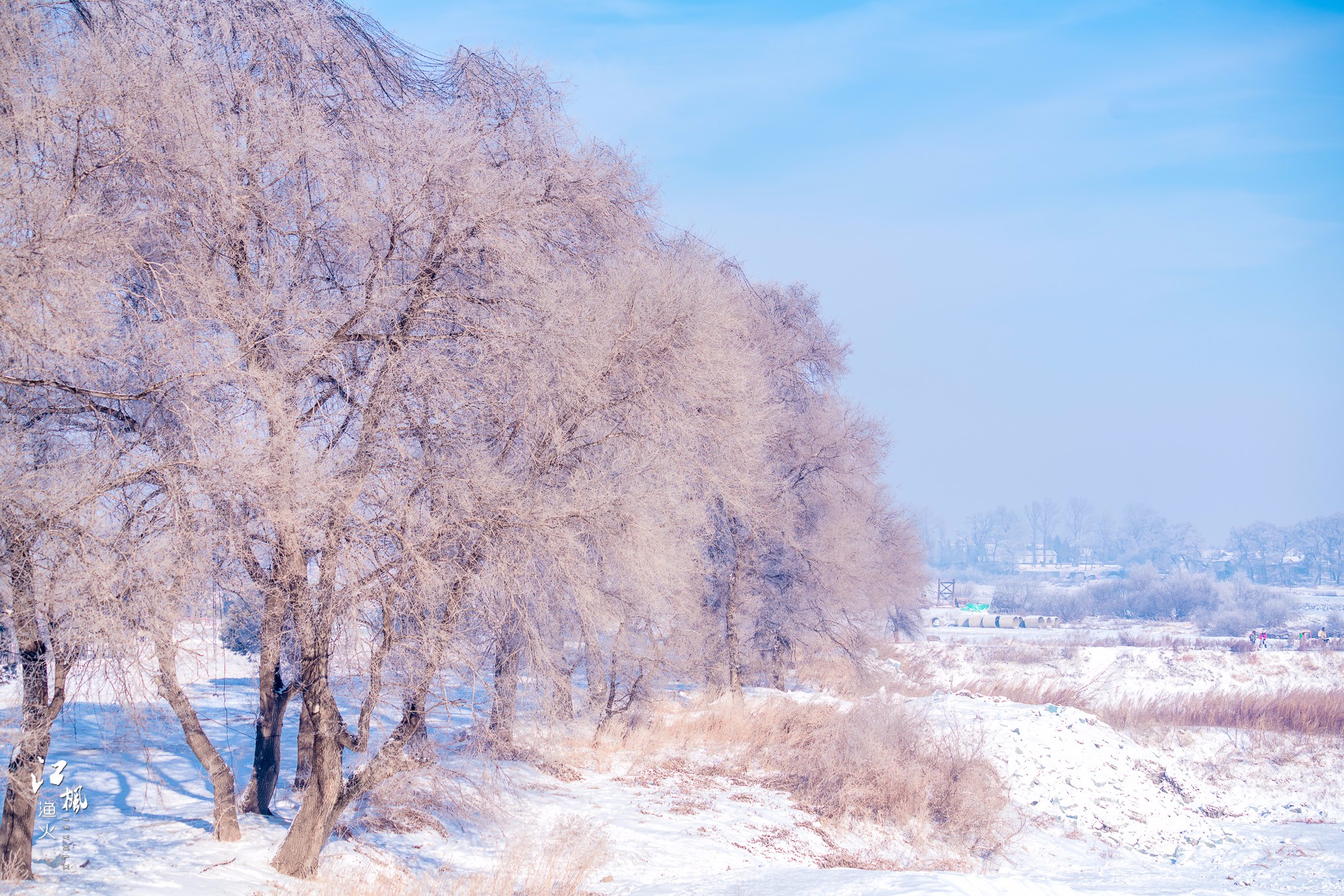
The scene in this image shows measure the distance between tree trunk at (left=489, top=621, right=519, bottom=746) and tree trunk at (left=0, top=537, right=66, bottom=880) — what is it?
11.1 feet

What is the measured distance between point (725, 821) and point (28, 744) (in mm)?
7975

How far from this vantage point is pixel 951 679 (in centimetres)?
3222

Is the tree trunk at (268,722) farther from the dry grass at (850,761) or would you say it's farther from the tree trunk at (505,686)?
the dry grass at (850,761)

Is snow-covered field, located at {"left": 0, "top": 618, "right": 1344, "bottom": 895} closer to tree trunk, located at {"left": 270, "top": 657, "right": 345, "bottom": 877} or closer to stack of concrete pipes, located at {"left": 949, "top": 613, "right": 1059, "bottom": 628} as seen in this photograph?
tree trunk, located at {"left": 270, "top": 657, "right": 345, "bottom": 877}

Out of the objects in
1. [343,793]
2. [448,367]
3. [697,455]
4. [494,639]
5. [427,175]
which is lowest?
[343,793]

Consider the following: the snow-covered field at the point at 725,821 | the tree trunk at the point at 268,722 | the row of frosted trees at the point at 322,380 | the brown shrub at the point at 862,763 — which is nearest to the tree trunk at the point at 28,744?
the row of frosted trees at the point at 322,380

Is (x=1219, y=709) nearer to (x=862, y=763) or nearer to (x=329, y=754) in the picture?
(x=862, y=763)

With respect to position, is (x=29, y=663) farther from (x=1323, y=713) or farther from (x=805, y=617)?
(x=1323, y=713)

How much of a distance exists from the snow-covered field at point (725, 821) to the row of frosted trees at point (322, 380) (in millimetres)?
729

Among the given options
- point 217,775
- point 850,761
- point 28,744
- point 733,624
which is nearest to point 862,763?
point 850,761

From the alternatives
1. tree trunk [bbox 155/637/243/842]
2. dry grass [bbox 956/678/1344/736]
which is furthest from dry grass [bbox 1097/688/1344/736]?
tree trunk [bbox 155/637/243/842]

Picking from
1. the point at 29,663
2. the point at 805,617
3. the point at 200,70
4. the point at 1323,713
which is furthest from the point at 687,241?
the point at 1323,713

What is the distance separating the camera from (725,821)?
11.9m

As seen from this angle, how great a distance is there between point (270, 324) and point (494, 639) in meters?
3.61
